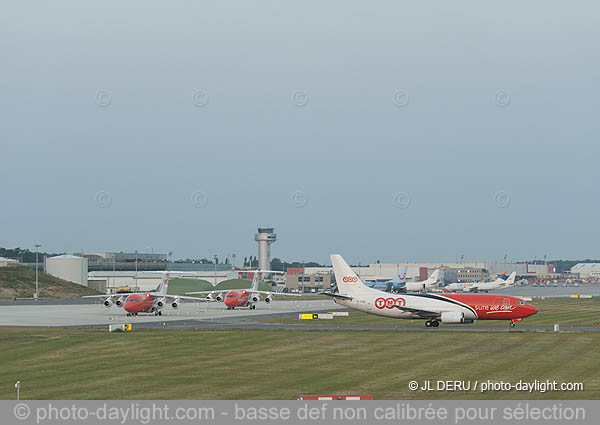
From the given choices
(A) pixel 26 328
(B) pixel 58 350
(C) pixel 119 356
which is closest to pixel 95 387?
(C) pixel 119 356

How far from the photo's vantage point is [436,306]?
89.4m

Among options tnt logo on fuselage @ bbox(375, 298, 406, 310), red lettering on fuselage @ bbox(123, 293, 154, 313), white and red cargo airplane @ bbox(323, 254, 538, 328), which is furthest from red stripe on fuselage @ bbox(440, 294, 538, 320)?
red lettering on fuselage @ bbox(123, 293, 154, 313)

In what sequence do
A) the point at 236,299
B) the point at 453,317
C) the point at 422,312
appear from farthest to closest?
the point at 236,299, the point at 422,312, the point at 453,317

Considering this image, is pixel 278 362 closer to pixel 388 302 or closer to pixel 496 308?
pixel 388 302

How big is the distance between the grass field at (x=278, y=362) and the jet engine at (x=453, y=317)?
9.24m

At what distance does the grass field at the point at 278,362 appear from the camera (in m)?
43.9

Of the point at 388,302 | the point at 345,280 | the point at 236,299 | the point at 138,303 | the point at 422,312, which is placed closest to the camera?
the point at 422,312

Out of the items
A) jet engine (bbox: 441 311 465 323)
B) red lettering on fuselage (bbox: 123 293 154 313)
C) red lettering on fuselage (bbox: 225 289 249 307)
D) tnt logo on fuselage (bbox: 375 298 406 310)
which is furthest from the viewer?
red lettering on fuselage (bbox: 225 289 249 307)

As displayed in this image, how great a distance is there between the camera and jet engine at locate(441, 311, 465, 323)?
88875mm

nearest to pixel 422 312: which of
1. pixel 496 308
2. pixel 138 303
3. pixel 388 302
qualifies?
pixel 388 302

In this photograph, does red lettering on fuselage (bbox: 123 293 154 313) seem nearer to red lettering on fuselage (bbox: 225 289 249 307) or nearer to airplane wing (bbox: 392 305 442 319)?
red lettering on fuselage (bbox: 225 289 249 307)

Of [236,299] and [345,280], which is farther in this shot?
[236,299]

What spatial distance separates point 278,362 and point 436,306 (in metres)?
36.5
